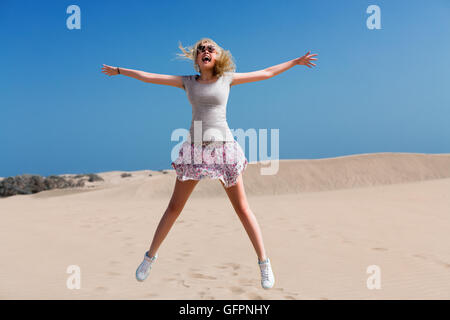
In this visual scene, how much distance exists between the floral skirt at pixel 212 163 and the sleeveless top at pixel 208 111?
0.07 metres

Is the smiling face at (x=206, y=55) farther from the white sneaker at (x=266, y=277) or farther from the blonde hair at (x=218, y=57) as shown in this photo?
the white sneaker at (x=266, y=277)

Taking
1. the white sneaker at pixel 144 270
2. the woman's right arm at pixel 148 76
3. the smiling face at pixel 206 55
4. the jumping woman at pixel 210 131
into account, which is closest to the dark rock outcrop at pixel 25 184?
the white sneaker at pixel 144 270

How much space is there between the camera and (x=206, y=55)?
3936mm

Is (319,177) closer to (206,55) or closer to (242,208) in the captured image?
(242,208)

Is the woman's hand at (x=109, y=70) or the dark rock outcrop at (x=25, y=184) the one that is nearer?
the woman's hand at (x=109, y=70)

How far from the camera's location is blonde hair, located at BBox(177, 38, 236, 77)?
3.97 metres

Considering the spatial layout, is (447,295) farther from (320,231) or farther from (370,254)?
(320,231)

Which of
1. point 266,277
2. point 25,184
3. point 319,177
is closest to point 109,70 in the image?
point 266,277

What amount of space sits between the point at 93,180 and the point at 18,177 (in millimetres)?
9649

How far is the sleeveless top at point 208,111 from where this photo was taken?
152 inches

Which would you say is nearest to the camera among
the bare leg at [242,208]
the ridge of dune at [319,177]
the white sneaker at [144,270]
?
the bare leg at [242,208]

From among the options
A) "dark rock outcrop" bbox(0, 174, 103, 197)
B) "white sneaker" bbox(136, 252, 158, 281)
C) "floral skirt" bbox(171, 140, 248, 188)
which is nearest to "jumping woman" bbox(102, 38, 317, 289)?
"floral skirt" bbox(171, 140, 248, 188)

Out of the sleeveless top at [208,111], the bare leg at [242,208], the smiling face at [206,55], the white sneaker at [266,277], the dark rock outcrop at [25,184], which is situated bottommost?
the dark rock outcrop at [25,184]
